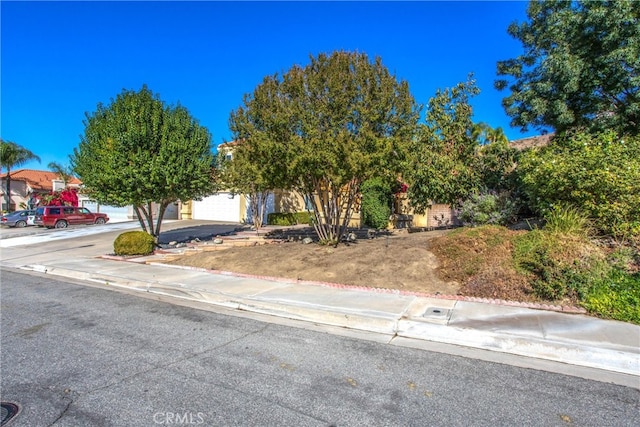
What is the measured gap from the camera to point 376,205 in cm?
1862

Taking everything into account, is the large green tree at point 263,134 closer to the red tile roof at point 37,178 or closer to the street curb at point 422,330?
the street curb at point 422,330

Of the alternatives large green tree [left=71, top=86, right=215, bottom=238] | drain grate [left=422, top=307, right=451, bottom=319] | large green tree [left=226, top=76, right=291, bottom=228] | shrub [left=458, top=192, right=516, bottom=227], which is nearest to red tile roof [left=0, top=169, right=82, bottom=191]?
large green tree [left=71, top=86, right=215, bottom=238]

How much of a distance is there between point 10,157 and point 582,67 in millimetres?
49369

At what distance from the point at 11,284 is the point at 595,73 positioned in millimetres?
16028

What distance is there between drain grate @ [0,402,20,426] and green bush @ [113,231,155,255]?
10.6 metres

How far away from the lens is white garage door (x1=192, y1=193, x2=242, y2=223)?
2747 cm

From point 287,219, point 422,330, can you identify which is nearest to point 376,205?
point 287,219

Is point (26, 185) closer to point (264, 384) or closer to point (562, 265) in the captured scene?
point (264, 384)

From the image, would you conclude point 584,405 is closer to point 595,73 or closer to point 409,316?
point 409,316

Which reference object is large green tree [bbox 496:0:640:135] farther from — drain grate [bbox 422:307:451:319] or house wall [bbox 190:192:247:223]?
house wall [bbox 190:192:247:223]

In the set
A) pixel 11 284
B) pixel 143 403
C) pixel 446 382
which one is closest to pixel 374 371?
pixel 446 382

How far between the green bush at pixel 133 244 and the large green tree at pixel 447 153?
9.66 metres

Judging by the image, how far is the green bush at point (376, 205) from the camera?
18438 millimetres

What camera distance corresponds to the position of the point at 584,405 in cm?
354
